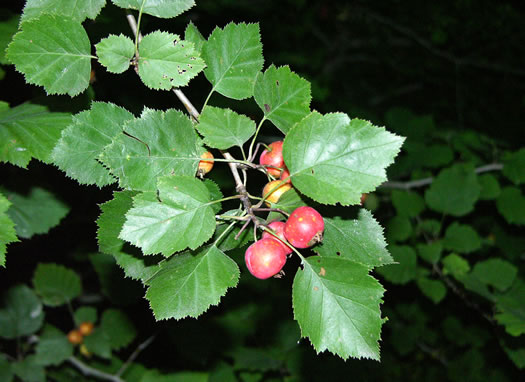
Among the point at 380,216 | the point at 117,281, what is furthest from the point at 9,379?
the point at 380,216

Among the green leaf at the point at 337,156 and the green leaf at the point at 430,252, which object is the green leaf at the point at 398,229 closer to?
the green leaf at the point at 430,252

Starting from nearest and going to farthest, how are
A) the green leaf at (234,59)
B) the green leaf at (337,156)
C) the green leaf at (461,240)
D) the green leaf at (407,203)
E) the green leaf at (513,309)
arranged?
the green leaf at (337,156), the green leaf at (234,59), the green leaf at (513,309), the green leaf at (461,240), the green leaf at (407,203)

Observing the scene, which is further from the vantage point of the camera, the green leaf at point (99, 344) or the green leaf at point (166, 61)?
the green leaf at point (99, 344)

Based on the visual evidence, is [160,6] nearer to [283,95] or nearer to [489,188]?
[283,95]

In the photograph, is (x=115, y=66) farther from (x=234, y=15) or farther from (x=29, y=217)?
(x=234, y=15)

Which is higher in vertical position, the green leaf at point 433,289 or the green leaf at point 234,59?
the green leaf at point 234,59

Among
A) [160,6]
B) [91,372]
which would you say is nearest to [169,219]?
[160,6]

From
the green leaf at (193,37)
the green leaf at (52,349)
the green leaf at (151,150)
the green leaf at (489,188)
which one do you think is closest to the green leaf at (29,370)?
the green leaf at (52,349)

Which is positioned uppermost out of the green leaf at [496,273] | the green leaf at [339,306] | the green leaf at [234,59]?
the green leaf at [234,59]
